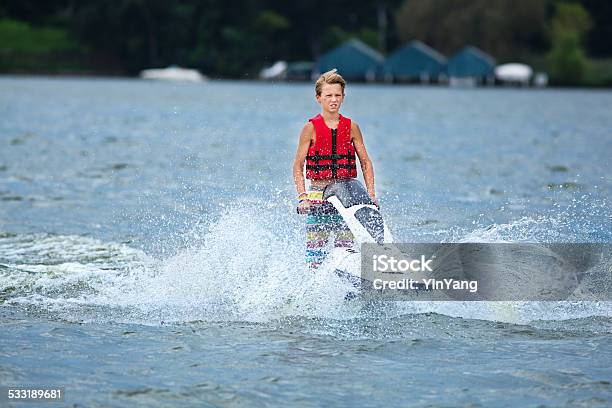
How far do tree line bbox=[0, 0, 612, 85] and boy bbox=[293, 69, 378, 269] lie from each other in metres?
102

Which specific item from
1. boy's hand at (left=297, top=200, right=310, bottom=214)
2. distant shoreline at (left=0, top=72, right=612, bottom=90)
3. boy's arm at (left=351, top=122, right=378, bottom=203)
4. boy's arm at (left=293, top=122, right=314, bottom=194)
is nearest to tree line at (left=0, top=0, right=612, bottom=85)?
distant shoreline at (left=0, top=72, right=612, bottom=90)

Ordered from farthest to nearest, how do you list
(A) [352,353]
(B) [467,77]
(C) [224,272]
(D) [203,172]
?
(B) [467,77]
(D) [203,172]
(C) [224,272]
(A) [352,353]

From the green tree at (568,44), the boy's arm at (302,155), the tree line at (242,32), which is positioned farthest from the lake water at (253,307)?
the tree line at (242,32)

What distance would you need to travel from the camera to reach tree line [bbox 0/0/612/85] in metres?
112

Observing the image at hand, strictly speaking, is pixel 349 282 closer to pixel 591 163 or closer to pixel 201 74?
pixel 591 163

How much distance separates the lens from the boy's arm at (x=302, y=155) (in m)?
9.92

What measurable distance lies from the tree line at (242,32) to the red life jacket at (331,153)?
102m

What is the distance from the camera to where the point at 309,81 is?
12506cm

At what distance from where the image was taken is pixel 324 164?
10070 mm

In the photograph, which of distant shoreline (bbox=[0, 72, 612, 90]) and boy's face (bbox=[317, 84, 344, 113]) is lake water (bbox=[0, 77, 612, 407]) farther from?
distant shoreline (bbox=[0, 72, 612, 90])

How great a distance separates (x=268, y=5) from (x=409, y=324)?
395ft

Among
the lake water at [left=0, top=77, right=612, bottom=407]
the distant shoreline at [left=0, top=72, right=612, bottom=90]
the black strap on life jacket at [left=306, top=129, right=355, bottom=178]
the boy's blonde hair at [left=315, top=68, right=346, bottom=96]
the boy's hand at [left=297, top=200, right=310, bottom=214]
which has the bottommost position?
the lake water at [left=0, top=77, right=612, bottom=407]

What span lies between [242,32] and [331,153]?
378 ft

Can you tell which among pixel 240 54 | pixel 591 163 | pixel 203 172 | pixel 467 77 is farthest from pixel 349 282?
pixel 240 54
